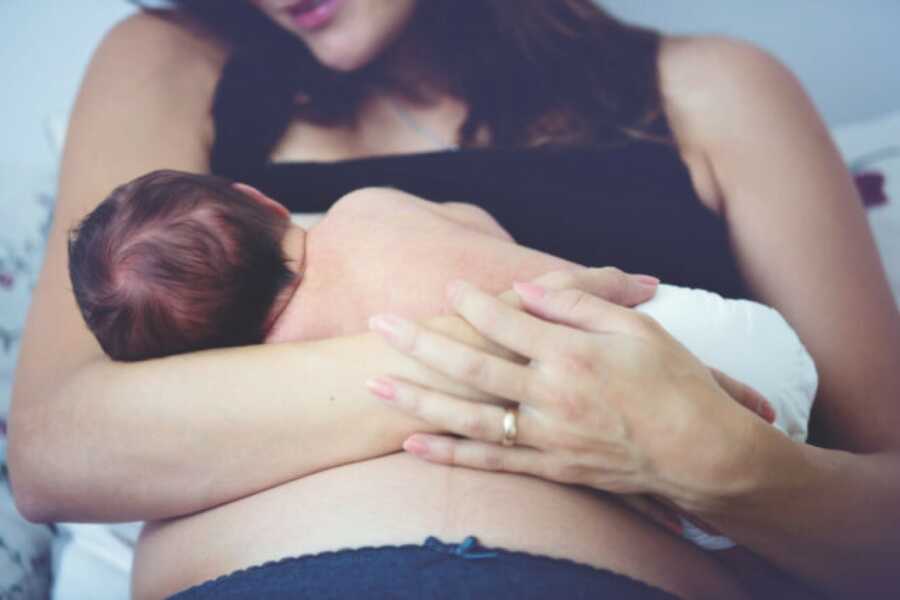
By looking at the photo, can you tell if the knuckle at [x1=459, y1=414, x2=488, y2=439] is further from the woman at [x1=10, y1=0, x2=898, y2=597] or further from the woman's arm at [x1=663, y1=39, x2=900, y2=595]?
the woman's arm at [x1=663, y1=39, x2=900, y2=595]

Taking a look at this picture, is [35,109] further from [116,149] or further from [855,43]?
[855,43]

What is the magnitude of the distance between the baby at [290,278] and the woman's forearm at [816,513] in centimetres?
4

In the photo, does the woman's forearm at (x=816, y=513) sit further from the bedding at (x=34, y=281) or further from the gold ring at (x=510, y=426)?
the bedding at (x=34, y=281)

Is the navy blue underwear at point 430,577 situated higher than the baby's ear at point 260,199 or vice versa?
the baby's ear at point 260,199

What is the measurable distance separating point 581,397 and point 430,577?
6.1 inches

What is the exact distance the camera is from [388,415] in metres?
0.49

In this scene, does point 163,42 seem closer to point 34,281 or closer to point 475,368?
point 34,281

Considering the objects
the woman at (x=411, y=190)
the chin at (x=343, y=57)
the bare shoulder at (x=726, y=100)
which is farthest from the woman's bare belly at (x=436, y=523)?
the chin at (x=343, y=57)

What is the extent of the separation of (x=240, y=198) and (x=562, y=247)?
316 millimetres

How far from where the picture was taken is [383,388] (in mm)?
471

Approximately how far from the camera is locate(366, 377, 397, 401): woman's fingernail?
470mm

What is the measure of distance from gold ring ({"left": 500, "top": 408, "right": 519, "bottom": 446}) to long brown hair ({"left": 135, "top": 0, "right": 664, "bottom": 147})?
1.26 ft

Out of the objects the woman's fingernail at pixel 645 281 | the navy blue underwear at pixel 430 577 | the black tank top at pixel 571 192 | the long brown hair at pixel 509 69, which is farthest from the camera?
the long brown hair at pixel 509 69

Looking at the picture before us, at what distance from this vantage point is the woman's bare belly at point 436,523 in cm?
46
